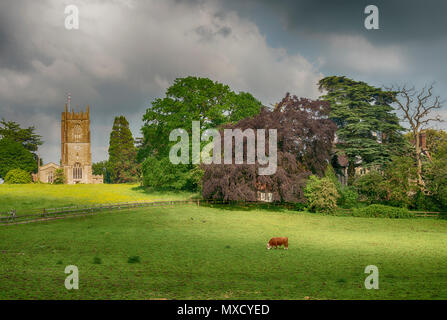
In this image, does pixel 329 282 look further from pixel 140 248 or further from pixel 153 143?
pixel 153 143

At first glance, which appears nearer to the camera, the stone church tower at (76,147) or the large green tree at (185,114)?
the large green tree at (185,114)

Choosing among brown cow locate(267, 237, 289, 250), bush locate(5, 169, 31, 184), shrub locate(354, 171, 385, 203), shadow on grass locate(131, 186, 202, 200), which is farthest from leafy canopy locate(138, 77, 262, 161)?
bush locate(5, 169, 31, 184)

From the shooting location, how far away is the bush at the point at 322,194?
34469 mm

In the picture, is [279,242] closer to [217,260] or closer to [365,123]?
[217,260]

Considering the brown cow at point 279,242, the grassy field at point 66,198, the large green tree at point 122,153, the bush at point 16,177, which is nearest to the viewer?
the brown cow at point 279,242

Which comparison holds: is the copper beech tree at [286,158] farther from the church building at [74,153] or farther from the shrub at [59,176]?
the church building at [74,153]

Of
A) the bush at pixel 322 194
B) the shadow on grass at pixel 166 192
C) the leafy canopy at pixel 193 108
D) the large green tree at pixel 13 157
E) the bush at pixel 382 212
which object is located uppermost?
the leafy canopy at pixel 193 108

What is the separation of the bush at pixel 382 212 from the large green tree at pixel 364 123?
980 centimetres

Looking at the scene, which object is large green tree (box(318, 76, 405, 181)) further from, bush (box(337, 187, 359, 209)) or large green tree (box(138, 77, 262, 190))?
large green tree (box(138, 77, 262, 190))

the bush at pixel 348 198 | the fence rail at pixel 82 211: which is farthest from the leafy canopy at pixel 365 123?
the fence rail at pixel 82 211

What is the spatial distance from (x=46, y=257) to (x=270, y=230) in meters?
15.1
